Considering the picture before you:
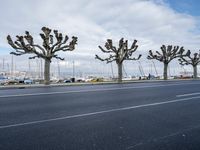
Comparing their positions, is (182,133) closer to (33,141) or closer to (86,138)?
(86,138)

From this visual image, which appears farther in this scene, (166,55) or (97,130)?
(166,55)

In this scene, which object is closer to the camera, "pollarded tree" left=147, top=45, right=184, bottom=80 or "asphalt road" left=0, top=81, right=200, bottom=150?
"asphalt road" left=0, top=81, right=200, bottom=150

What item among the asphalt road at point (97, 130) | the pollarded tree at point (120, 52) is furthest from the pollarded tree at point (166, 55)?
the asphalt road at point (97, 130)

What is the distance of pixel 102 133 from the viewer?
571 cm

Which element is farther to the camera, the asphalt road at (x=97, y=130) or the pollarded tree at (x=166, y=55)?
the pollarded tree at (x=166, y=55)

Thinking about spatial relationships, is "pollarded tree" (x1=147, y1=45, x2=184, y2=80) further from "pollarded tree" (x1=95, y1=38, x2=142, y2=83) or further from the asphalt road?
the asphalt road

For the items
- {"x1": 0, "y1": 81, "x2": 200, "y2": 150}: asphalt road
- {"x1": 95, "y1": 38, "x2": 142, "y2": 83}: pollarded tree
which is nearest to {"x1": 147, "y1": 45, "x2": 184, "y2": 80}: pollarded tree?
{"x1": 95, "y1": 38, "x2": 142, "y2": 83}: pollarded tree

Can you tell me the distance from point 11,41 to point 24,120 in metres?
22.2

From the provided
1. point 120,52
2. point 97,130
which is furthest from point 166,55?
point 97,130

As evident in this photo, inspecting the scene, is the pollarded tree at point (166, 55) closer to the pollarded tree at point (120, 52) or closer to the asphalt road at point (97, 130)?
the pollarded tree at point (120, 52)

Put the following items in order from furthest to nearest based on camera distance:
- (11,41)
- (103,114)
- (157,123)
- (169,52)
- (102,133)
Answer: (169,52) < (11,41) < (103,114) < (157,123) < (102,133)

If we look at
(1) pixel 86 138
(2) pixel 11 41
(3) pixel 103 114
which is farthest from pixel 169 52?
(1) pixel 86 138

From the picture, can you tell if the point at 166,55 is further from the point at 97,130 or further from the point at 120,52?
the point at 97,130

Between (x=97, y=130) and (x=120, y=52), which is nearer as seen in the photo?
(x=97, y=130)
